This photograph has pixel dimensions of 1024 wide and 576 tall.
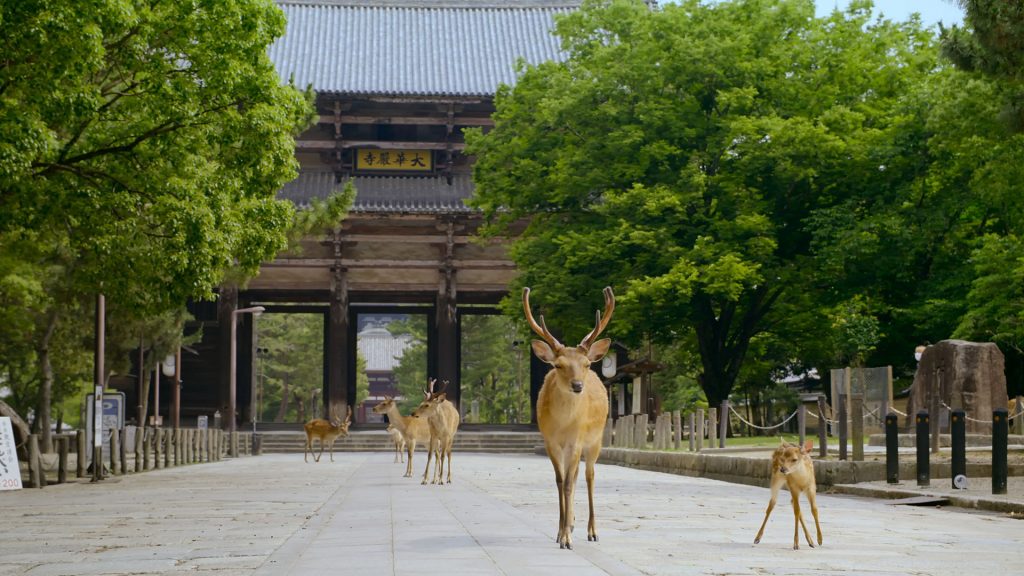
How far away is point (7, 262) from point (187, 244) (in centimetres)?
656

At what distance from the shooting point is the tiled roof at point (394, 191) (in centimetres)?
4131

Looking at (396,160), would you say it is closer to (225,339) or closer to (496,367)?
(225,339)

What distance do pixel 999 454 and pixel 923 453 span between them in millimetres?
1563

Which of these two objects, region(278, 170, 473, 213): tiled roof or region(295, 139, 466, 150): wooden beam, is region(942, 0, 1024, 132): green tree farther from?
region(295, 139, 466, 150): wooden beam

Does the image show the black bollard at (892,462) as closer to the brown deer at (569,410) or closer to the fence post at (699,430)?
the fence post at (699,430)

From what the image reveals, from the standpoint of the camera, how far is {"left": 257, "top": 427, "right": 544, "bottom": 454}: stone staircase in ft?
138

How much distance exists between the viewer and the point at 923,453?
16125 millimetres

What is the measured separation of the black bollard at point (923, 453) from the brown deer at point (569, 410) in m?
8.36

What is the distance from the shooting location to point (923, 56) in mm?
31719

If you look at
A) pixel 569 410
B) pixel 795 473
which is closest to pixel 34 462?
pixel 569 410

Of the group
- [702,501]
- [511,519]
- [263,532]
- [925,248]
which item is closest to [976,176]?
[925,248]

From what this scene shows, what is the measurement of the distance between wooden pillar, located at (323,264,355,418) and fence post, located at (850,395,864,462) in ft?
81.4

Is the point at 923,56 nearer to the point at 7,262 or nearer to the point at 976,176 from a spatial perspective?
the point at 976,176

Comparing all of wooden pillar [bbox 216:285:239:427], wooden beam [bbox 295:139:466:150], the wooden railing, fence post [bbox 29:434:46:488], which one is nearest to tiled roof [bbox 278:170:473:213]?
wooden beam [bbox 295:139:466:150]
